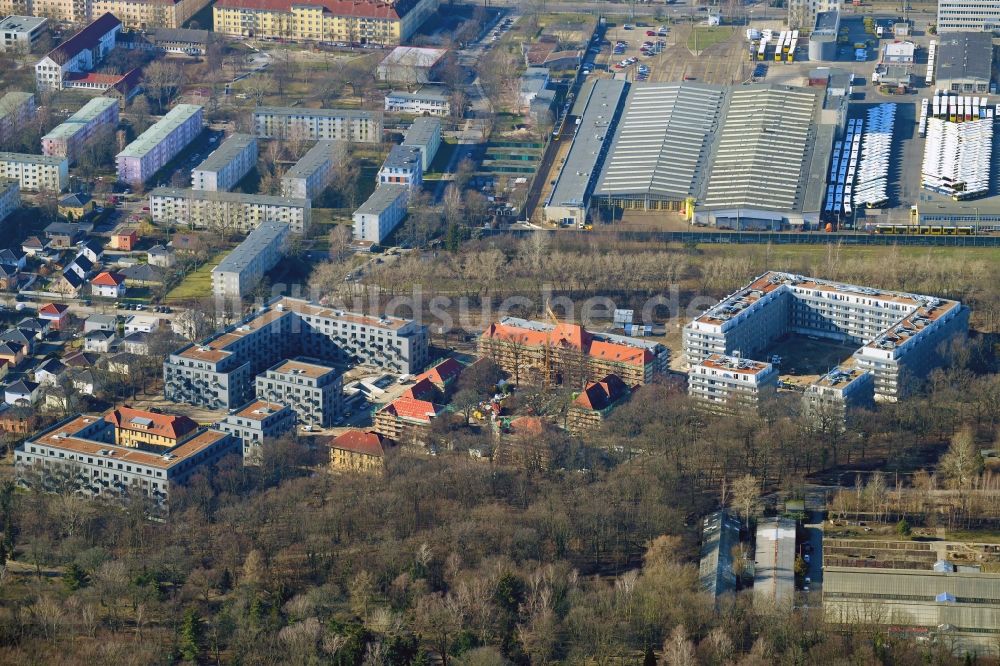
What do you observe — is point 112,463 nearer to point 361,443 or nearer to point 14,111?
point 361,443

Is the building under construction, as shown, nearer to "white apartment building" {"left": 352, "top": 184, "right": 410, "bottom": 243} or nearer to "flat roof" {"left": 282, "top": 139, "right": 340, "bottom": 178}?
"white apartment building" {"left": 352, "top": 184, "right": 410, "bottom": 243}

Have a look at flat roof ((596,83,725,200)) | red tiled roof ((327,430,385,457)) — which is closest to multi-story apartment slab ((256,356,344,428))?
red tiled roof ((327,430,385,457))

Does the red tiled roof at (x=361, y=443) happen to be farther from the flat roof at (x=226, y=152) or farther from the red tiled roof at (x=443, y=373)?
the flat roof at (x=226, y=152)

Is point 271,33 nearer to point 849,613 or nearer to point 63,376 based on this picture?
point 63,376

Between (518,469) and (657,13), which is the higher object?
(657,13)

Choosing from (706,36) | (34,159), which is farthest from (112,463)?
(706,36)

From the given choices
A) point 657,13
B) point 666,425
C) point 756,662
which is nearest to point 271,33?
point 657,13

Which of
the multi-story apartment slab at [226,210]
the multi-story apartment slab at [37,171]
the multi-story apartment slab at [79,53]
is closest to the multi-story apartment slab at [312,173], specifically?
the multi-story apartment slab at [226,210]
